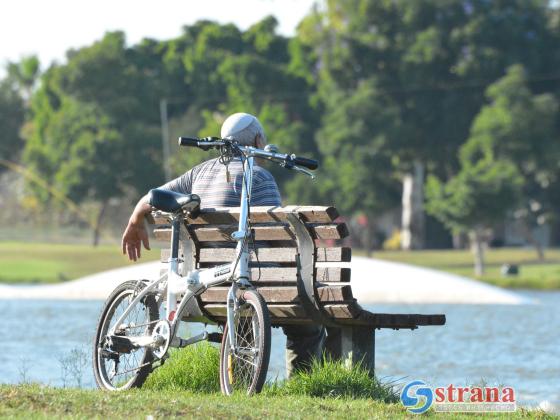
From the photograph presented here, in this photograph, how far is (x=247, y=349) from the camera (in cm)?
796

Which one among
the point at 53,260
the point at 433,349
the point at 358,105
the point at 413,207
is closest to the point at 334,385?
the point at 433,349

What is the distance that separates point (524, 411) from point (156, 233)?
99.4 inches

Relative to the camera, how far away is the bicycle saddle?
8.47m

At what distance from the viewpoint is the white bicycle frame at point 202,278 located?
807 cm

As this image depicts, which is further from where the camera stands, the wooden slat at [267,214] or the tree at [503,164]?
the tree at [503,164]

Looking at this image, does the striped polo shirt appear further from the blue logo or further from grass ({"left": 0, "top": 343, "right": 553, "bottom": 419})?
the blue logo

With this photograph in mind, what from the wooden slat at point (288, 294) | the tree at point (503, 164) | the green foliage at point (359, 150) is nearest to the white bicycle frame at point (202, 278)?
the wooden slat at point (288, 294)

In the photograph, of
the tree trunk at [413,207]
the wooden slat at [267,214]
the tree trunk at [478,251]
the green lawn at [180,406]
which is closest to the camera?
the green lawn at [180,406]

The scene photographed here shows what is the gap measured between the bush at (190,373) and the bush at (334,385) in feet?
1.90

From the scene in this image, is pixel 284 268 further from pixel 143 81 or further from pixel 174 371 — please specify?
pixel 143 81

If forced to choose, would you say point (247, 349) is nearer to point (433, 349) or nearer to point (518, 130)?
point (433, 349)

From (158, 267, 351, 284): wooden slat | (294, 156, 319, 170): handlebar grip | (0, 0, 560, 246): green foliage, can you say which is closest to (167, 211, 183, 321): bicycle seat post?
(158, 267, 351, 284): wooden slat

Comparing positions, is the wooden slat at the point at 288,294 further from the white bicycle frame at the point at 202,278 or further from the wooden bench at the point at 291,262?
the white bicycle frame at the point at 202,278

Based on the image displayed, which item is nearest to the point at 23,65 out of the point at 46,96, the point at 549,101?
the point at 46,96
